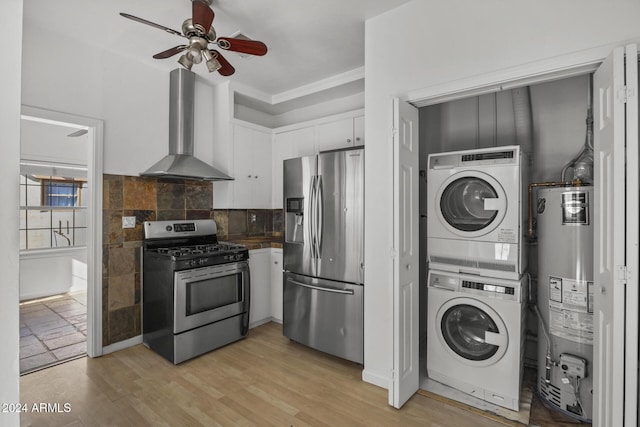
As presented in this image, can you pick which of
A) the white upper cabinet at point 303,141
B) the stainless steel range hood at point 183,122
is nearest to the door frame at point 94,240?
the stainless steel range hood at point 183,122

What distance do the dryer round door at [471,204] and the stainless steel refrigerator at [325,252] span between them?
70cm

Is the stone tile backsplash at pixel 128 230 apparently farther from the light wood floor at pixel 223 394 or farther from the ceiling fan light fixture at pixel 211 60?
the ceiling fan light fixture at pixel 211 60

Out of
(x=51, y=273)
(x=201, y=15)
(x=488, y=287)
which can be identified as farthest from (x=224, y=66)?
(x=51, y=273)

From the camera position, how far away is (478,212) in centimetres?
242

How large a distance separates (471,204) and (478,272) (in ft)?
1.69

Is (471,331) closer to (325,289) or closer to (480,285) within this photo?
(480,285)

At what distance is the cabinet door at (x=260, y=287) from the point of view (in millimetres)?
3762

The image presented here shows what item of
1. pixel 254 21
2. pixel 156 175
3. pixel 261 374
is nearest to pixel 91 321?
pixel 156 175

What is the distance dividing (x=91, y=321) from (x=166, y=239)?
3.22 ft

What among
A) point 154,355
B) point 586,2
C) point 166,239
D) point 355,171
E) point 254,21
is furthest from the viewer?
point 166,239

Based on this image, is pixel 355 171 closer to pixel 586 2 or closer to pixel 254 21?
pixel 254 21

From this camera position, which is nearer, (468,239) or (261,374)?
(468,239)

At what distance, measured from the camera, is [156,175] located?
10.4 ft

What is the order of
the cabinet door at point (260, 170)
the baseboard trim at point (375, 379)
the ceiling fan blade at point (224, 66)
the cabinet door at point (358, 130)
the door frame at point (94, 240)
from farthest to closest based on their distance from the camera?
1. the cabinet door at point (260, 170)
2. the cabinet door at point (358, 130)
3. the door frame at point (94, 240)
4. the baseboard trim at point (375, 379)
5. the ceiling fan blade at point (224, 66)
